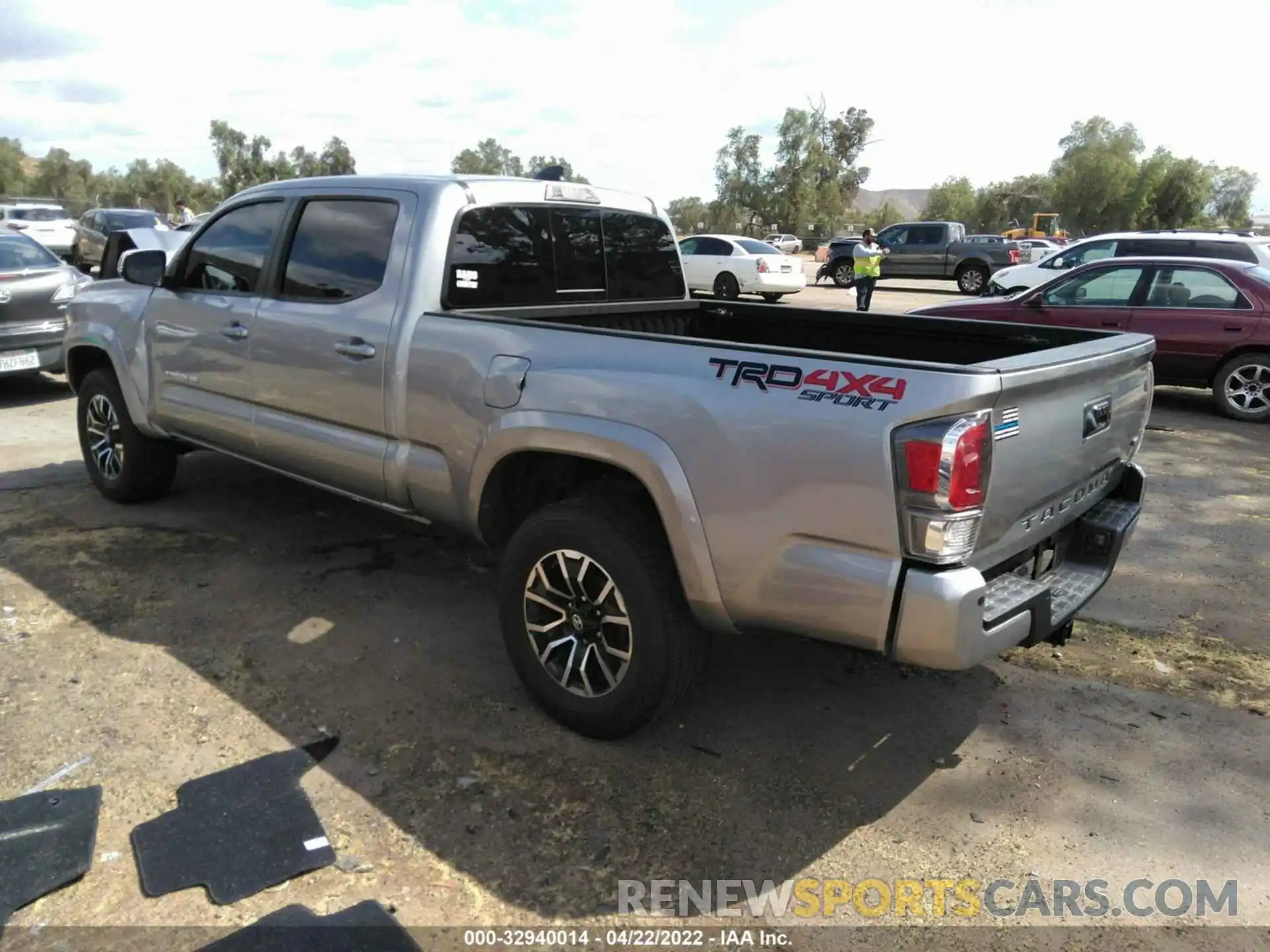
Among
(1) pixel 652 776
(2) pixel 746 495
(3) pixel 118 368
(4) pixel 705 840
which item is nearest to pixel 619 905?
(4) pixel 705 840

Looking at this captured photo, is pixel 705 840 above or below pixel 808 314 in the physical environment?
below

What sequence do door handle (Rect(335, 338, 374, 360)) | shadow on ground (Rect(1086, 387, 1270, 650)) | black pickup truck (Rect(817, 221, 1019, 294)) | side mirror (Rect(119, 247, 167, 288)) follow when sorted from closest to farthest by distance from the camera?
door handle (Rect(335, 338, 374, 360))
shadow on ground (Rect(1086, 387, 1270, 650))
side mirror (Rect(119, 247, 167, 288))
black pickup truck (Rect(817, 221, 1019, 294))

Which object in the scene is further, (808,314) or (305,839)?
(808,314)

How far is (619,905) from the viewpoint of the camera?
248cm

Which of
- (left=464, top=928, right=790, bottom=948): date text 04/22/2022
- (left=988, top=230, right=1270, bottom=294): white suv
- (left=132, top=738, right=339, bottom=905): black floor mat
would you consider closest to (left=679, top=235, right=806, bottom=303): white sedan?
(left=988, top=230, right=1270, bottom=294): white suv

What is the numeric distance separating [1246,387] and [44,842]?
10156mm

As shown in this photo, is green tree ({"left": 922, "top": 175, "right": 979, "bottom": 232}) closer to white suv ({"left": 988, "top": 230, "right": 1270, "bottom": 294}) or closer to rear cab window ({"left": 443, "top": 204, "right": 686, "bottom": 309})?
white suv ({"left": 988, "top": 230, "right": 1270, "bottom": 294})

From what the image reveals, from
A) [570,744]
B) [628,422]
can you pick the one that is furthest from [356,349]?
[570,744]

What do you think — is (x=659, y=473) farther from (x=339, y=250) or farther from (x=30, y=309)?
(x=30, y=309)

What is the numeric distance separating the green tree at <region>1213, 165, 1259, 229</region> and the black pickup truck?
7105 centimetres

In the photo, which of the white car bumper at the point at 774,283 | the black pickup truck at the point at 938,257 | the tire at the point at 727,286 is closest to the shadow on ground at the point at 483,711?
the white car bumper at the point at 774,283

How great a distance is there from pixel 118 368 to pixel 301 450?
6.17 feet

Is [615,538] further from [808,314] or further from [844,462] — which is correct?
[808,314]

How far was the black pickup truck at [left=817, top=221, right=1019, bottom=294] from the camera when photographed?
24.5m
